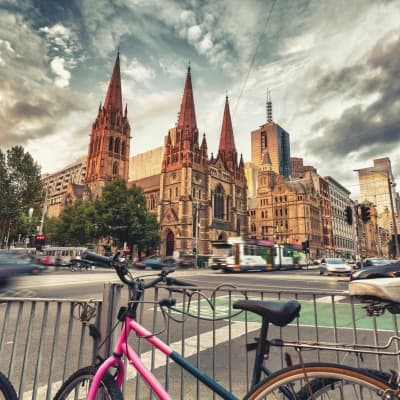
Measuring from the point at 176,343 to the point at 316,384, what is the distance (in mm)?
3721

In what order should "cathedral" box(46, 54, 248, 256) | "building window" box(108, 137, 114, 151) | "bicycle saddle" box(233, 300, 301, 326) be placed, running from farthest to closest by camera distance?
"building window" box(108, 137, 114, 151) < "cathedral" box(46, 54, 248, 256) < "bicycle saddle" box(233, 300, 301, 326)

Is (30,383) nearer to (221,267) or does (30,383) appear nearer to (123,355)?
(123,355)

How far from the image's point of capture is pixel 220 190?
61.0m

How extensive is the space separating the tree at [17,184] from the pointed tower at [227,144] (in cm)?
4039

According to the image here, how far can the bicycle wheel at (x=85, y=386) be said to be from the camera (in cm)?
178

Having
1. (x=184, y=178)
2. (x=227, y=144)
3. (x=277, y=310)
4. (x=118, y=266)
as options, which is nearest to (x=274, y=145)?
(x=227, y=144)

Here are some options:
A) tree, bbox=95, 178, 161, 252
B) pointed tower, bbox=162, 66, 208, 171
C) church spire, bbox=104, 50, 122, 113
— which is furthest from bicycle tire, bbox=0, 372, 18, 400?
church spire, bbox=104, 50, 122, 113

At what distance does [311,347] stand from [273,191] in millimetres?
80555

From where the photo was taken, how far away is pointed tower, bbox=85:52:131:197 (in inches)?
2539

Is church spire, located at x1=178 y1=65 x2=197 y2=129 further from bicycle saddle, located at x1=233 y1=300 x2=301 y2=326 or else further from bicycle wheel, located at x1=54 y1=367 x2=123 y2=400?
bicycle saddle, located at x1=233 y1=300 x2=301 y2=326

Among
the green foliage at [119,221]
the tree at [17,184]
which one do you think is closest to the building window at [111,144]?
the green foliage at [119,221]

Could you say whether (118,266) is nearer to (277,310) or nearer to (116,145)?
(277,310)

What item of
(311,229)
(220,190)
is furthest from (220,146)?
(311,229)

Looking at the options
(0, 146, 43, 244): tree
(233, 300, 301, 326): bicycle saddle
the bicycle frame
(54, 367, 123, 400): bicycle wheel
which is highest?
(0, 146, 43, 244): tree
